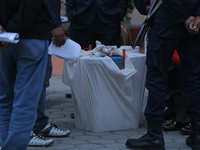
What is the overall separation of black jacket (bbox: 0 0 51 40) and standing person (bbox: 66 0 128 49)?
1835mm

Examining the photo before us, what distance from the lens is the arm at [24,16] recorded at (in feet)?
6.66

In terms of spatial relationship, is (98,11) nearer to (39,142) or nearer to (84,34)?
(84,34)

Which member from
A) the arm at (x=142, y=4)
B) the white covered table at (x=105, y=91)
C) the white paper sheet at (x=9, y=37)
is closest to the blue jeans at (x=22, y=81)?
the white paper sheet at (x=9, y=37)

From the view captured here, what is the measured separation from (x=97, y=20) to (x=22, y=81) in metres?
1.99

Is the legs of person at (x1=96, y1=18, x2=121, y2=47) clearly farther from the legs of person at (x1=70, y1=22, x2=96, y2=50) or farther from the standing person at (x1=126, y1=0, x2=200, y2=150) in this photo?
the standing person at (x1=126, y1=0, x2=200, y2=150)

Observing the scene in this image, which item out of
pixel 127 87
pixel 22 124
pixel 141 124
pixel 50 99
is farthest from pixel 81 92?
pixel 50 99

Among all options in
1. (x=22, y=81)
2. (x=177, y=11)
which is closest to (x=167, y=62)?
(x=177, y=11)

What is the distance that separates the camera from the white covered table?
10.7 feet

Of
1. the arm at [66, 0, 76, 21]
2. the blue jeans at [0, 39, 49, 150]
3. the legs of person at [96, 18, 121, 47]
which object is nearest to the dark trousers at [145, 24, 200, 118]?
the blue jeans at [0, 39, 49, 150]

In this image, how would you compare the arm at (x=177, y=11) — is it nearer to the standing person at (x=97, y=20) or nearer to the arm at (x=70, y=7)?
the standing person at (x=97, y=20)

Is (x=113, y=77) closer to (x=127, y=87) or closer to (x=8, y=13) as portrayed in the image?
(x=127, y=87)

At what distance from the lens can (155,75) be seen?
9.24 ft

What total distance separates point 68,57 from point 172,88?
132 cm

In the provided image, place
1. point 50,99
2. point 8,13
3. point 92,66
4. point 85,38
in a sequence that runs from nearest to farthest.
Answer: point 8,13
point 92,66
point 85,38
point 50,99
